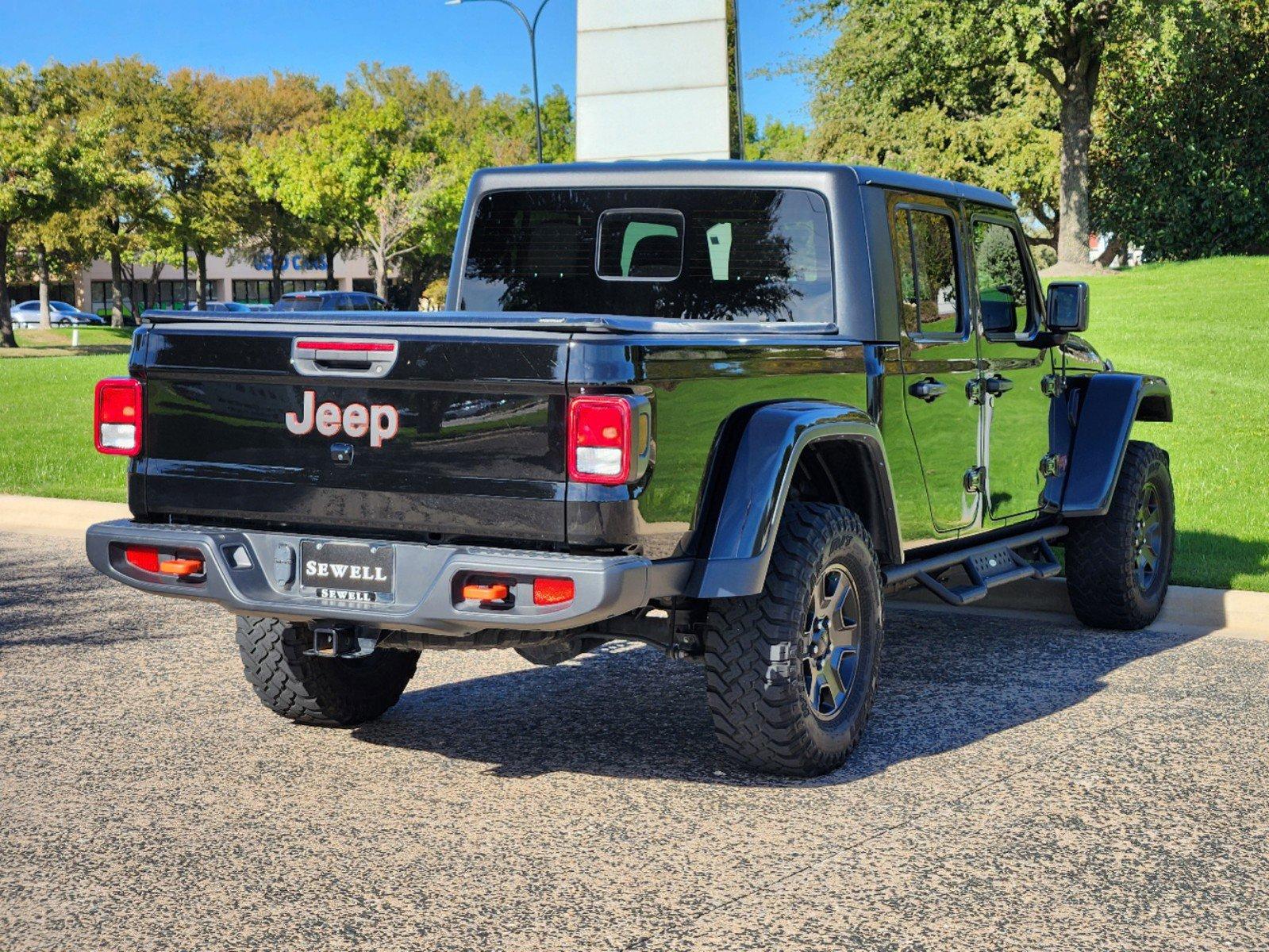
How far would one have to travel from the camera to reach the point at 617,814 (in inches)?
185

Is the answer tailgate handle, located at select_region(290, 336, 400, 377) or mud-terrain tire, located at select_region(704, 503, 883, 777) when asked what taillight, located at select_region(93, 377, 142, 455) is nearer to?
tailgate handle, located at select_region(290, 336, 400, 377)

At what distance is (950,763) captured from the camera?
17.4ft

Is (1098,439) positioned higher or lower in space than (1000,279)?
A: lower

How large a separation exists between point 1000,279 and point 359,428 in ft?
11.6

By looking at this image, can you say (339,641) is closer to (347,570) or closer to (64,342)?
(347,570)

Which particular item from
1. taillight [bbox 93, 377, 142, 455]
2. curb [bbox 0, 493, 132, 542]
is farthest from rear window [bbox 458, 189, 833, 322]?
curb [bbox 0, 493, 132, 542]

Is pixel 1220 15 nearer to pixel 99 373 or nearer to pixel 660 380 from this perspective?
pixel 99 373

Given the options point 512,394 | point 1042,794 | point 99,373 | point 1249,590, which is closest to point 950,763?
point 1042,794

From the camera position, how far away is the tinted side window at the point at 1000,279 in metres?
6.73

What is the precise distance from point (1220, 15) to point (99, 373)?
76.1 feet

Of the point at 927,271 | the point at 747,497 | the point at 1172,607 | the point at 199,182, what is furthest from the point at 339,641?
the point at 199,182

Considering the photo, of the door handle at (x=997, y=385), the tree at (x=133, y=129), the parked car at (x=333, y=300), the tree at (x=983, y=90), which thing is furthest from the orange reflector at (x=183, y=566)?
the tree at (x=133, y=129)

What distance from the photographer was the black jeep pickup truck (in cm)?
433

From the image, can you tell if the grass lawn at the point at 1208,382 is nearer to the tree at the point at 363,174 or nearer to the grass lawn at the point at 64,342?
the grass lawn at the point at 64,342
